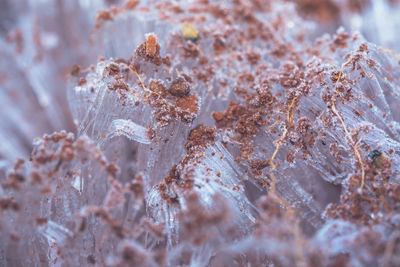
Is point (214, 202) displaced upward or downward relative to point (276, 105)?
downward

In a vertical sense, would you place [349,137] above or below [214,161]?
below

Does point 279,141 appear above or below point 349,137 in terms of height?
above

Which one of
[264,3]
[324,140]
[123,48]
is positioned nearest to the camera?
[324,140]

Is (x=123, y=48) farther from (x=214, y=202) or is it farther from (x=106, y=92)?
(x=214, y=202)

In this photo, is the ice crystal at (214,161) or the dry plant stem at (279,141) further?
the dry plant stem at (279,141)

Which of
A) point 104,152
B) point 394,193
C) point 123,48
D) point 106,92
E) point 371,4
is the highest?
point 123,48

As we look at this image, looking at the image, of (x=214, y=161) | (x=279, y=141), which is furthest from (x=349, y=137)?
(x=214, y=161)

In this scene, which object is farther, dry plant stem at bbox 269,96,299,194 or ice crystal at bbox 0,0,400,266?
dry plant stem at bbox 269,96,299,194

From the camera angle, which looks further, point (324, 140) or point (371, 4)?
point (371, 4)

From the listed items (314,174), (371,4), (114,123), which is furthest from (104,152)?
(371,4)

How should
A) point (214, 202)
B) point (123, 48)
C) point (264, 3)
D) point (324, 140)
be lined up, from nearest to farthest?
point (214, 202) < point (324, 140) < point (123, 48) < point (264, 3)

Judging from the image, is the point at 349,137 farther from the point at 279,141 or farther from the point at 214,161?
the point at 214,161
